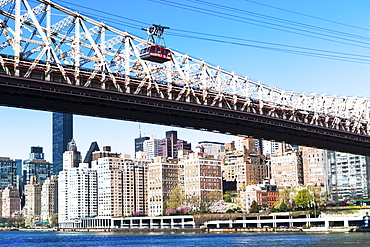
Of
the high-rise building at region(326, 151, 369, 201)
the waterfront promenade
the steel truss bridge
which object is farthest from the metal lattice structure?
the high-rise building at region(326, 151, 369, 201)

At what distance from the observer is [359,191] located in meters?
164

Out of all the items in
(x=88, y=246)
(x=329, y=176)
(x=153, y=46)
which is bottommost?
(x=88, y=246)

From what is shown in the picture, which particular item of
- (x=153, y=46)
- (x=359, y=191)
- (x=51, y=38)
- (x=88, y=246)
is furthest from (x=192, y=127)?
(x=359, y=191)

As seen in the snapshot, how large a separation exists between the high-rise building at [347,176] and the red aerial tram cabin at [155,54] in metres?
110

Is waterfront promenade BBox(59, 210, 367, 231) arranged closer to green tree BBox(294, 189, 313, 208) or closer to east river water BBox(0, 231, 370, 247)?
green tree BBox(294, 189, 313, 208)

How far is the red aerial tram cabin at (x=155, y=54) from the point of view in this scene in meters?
60.7

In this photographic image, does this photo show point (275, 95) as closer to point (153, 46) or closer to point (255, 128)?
point (255, 128)

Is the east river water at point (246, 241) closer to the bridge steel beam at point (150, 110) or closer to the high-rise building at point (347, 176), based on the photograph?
the bridge steel beam at point (150, 110)

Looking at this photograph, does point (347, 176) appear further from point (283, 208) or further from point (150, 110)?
point (150, 110)

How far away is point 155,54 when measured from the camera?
60.8 metres

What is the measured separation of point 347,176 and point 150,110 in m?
117

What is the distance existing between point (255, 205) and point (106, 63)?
124731 millimetres

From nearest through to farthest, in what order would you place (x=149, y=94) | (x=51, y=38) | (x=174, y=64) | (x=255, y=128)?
(x=51, y=38) → (x=149, y=94) → (x=174, y=64) → (x=255, y=128)

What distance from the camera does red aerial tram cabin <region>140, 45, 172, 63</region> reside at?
199 ft
